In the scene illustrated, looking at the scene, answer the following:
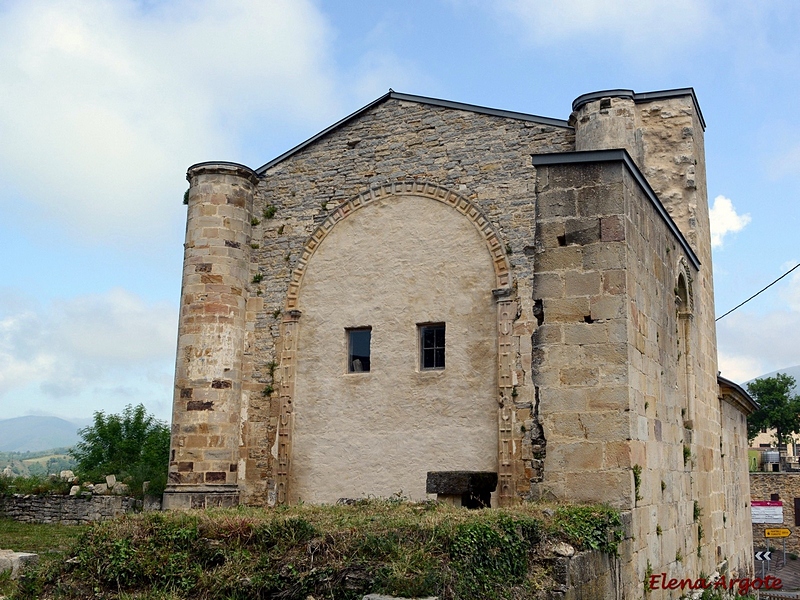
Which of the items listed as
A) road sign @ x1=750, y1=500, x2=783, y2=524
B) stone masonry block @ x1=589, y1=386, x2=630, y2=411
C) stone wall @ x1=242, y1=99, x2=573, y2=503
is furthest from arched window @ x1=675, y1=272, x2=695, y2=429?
road sign @ x1=750, y1=500, x2=783, y2=524

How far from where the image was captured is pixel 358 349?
1481cm

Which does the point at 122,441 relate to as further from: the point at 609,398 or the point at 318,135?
the point at 609,398

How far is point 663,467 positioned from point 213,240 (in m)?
9.45

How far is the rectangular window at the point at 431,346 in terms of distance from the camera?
14.2m

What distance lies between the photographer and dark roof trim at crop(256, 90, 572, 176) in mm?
14234

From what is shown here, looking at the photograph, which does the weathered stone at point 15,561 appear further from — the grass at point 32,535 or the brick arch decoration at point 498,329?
the brick arch decoration at point 498,329

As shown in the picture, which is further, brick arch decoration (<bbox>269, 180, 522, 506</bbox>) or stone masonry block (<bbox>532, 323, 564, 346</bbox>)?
brick arch decoration (<bbox>269, 180, 522, 506</bbox>)

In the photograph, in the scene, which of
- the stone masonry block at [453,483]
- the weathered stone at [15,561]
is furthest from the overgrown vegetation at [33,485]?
the stone masonry block at [453,483]

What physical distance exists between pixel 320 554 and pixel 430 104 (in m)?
10.8

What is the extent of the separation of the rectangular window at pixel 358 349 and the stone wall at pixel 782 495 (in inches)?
1259

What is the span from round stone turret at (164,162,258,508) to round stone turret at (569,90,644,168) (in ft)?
20.8

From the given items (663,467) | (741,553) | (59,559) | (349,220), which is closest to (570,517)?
(663,467)

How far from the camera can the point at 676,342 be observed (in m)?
10.4

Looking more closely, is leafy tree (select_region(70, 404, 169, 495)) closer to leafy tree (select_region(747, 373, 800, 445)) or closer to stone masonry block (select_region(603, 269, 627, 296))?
stone masonry block (select_region(603, 269, 627, 296))
